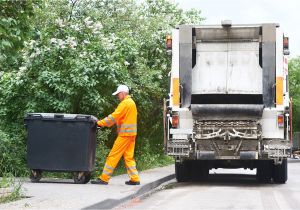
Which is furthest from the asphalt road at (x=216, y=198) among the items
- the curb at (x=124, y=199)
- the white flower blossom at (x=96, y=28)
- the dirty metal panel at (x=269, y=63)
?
the white flower blossom at (x=96, y=28)

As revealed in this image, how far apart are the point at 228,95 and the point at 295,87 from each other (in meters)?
45.2

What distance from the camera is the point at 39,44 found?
1452cm

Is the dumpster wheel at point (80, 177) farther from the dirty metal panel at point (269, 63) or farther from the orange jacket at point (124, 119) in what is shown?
the dirty metal panel at point (269, 63)

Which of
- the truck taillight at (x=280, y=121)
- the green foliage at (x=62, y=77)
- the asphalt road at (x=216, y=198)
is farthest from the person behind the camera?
the green foliage at (x=62, y=77)

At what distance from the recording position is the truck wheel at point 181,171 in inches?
589

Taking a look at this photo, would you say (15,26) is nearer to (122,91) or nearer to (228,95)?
(122,91)

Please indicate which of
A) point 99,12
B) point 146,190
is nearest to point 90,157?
point 146,190

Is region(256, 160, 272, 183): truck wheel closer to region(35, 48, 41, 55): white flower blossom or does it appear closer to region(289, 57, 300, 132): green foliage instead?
region(35, 48, 41, 55): white flower blossom

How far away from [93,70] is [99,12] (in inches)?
868

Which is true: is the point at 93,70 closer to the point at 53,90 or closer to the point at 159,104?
the point at 53,90

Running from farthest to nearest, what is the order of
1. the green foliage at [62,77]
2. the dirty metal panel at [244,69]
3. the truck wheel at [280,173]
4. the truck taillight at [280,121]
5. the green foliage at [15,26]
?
the truck wheel at [280,173]
the green foliage at [62,77]
the dirty metal panel at [244,69]
the truck taillight at [280,121]
the green foliage at [15,26]

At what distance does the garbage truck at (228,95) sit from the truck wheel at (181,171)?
58cm

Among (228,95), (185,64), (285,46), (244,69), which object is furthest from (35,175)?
(285,46)

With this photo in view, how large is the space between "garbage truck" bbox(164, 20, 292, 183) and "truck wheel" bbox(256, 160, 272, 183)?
609 millimetres
